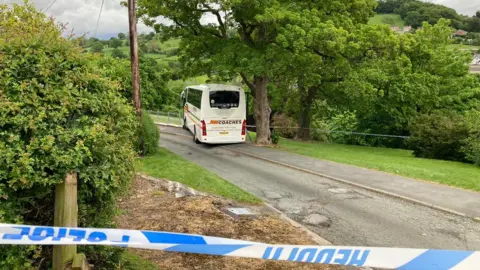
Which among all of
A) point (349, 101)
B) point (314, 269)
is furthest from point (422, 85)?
point (314, 269)

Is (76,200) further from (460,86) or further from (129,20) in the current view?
(460,86)

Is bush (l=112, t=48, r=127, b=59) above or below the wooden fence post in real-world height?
above

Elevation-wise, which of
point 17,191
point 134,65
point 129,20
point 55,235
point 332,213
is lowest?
point 332,213

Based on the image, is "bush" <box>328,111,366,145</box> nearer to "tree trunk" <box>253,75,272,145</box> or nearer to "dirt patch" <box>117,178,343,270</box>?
"tree trunk" <box>253,75,272,145</box>

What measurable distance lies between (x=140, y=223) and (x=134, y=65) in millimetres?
9076

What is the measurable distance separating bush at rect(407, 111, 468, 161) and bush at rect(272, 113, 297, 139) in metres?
11.4

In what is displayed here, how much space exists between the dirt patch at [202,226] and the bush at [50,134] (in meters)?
1.47

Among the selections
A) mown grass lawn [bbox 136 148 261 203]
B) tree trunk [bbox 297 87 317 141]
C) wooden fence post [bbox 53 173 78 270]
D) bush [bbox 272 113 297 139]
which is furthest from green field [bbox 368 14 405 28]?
wooden fence post [bbox 53 173 78 270]

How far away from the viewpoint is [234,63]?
19.7 metres

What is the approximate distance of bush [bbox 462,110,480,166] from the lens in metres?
17.6

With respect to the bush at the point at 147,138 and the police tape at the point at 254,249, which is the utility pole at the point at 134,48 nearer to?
the bush at the point at 147,138

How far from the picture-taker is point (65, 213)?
11.6 feet

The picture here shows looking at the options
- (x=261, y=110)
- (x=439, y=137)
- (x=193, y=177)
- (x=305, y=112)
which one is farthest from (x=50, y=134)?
(x=305, y=112)

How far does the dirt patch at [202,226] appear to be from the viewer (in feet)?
17.0
